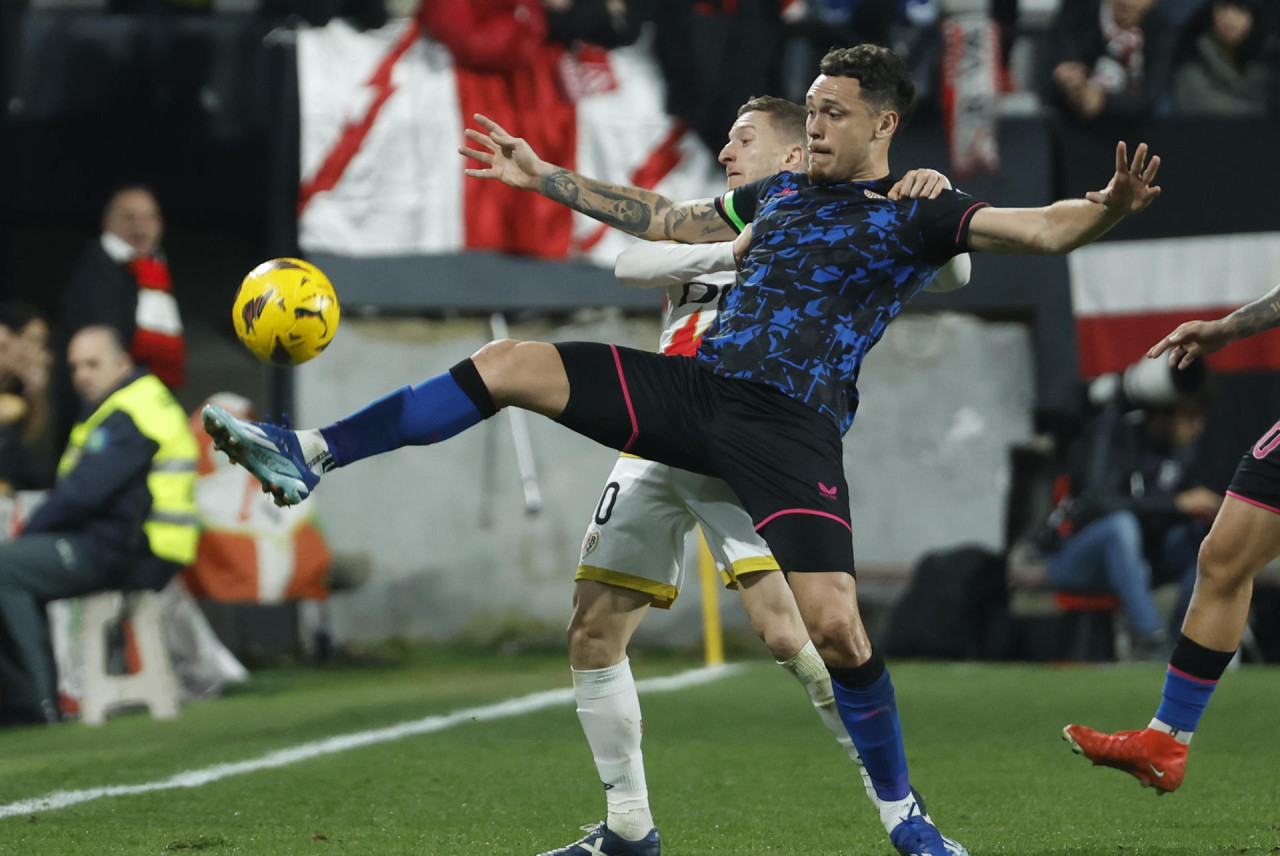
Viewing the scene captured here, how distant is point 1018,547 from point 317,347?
24.4 ft

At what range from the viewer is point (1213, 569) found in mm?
4844

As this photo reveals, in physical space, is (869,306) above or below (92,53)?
below

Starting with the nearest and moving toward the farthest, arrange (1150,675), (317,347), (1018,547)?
(317,347), (1150,675), (1018,547)

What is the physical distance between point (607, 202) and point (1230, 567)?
2.02 m

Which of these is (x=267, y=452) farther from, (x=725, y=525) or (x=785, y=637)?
(x=785, y=637)

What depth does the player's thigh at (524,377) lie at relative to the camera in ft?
13.9

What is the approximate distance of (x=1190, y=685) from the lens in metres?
4.82

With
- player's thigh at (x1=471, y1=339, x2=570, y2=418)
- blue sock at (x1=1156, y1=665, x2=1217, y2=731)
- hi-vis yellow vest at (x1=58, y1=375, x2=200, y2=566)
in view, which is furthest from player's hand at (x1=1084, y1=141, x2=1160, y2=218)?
hi-vis yellow vest at (x1=58, y1=375, x2=200, y2=566)

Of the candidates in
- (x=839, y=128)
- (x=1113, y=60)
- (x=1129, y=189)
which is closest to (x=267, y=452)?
(x=839, y=128)

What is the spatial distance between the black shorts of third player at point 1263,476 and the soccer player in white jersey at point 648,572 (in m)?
1.03

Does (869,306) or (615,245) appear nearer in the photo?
(869,306)

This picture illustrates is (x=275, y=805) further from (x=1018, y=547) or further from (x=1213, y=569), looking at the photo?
(x=1018, y=547)

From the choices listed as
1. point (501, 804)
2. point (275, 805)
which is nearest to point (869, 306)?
point (501, 804)

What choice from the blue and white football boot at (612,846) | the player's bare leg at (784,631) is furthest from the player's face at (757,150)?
the blue and white football boot at (612,846)
